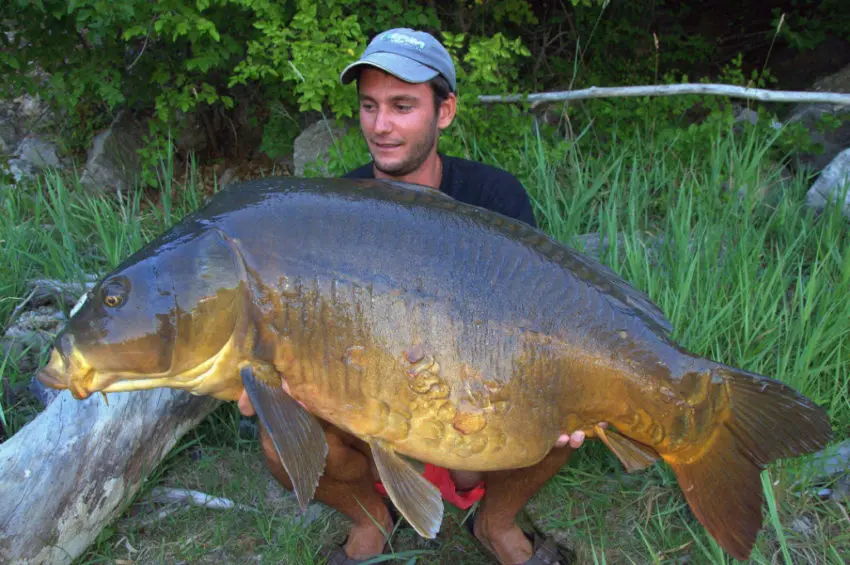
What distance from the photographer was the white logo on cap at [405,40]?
7.96 feet

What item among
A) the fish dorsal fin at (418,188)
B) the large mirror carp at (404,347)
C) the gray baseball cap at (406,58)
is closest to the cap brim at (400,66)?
the gray baseball cap at (406,58)

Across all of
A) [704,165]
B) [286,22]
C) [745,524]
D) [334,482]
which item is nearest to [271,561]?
[334,482]

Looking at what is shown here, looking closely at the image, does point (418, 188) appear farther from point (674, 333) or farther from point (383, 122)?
point (674, 333)

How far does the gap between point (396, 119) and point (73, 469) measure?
1.65m

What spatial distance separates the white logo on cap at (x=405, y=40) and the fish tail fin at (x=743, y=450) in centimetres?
151

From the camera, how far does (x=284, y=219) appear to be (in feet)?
5.58

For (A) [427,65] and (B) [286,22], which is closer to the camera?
(A) [427,65]

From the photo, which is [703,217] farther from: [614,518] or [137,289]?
[137,289]

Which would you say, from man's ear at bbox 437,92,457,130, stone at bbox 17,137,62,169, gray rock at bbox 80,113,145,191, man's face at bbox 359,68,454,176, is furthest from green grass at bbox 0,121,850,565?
stone at bbox 17,137,62,169

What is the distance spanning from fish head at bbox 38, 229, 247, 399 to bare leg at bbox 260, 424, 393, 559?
700 millimetres

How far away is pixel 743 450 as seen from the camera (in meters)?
1.74

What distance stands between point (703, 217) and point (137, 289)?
2670 millimetres

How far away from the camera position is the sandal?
2342 mm

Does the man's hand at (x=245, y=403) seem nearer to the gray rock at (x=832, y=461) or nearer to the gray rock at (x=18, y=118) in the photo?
the gray rock at (x=832, y=461)
